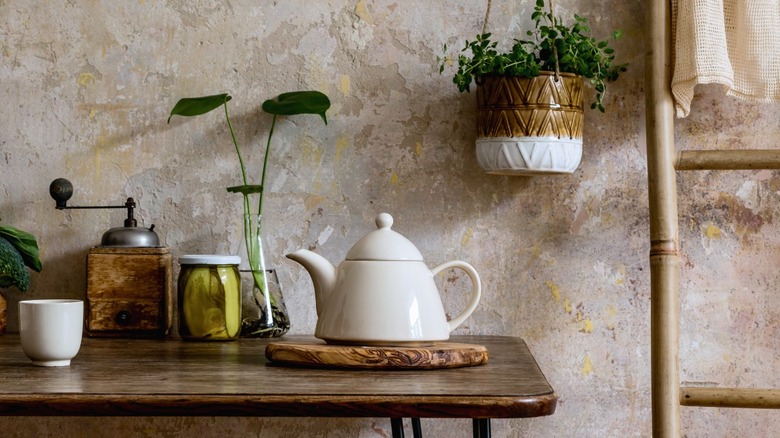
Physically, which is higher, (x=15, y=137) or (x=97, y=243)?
(x=15, y=137)

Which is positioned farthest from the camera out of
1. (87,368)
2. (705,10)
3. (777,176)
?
(777,176)

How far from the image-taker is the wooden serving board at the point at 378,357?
96cm

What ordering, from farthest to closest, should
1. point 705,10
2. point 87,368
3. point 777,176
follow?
point 777,176 → point 705,10 → point 87,368

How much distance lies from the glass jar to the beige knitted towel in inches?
28.4

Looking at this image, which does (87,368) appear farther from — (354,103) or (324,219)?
(354,103)

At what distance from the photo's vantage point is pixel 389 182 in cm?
141

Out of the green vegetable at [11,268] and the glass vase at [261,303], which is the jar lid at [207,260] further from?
the green vegetable at [11,268]

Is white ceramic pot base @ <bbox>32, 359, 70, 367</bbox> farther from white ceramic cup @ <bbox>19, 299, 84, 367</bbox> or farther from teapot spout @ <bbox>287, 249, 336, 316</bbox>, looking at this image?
teapot spout @ <bbox>287, 249, 336, 316</bbox>

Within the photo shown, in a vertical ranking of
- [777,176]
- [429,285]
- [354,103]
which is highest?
[354,103]

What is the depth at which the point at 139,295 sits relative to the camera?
4.31 feet

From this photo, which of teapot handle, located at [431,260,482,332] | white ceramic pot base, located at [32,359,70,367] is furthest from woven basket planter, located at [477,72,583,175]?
white ceramic pot base, located at [32,359,70,367]

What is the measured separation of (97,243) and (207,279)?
29 cm

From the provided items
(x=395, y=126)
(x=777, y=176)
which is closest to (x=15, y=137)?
(x=395, y=126)

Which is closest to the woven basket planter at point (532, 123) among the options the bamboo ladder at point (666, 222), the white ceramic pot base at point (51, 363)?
the bamboo ladder at point (666, 222)
